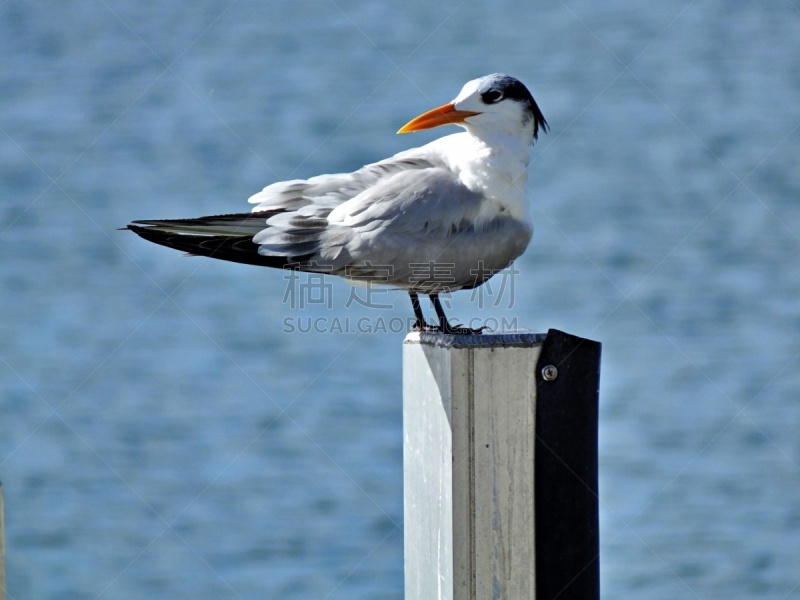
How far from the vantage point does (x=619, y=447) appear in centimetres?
670

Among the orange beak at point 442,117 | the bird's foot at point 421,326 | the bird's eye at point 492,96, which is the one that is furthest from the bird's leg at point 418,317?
the bird's eye at point 492,96

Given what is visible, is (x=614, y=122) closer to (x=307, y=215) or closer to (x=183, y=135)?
(x=183, y=135)

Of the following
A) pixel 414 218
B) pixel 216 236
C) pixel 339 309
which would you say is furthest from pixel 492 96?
pixel 339 309

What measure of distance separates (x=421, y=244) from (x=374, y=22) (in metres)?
7.25

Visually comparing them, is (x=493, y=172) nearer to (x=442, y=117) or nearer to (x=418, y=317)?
(x=442, y=117)

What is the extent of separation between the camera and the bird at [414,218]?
3.63m

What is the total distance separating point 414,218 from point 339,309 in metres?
3.60

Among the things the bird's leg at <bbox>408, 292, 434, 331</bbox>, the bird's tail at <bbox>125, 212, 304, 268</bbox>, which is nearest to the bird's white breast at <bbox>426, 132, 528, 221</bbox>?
the bird's leg at <bbox>408, 292, 434, 331</bbox>

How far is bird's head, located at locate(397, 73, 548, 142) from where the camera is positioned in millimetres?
3715

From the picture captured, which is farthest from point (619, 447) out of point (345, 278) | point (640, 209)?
point (345, 278)

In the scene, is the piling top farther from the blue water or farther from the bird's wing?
the blue water

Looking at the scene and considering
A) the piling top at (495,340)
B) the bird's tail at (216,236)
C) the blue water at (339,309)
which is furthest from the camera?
the blue water at (339,309)

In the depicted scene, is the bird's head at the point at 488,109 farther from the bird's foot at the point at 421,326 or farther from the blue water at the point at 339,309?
the blue water at the point at 339,309

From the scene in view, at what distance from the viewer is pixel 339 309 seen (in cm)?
720
